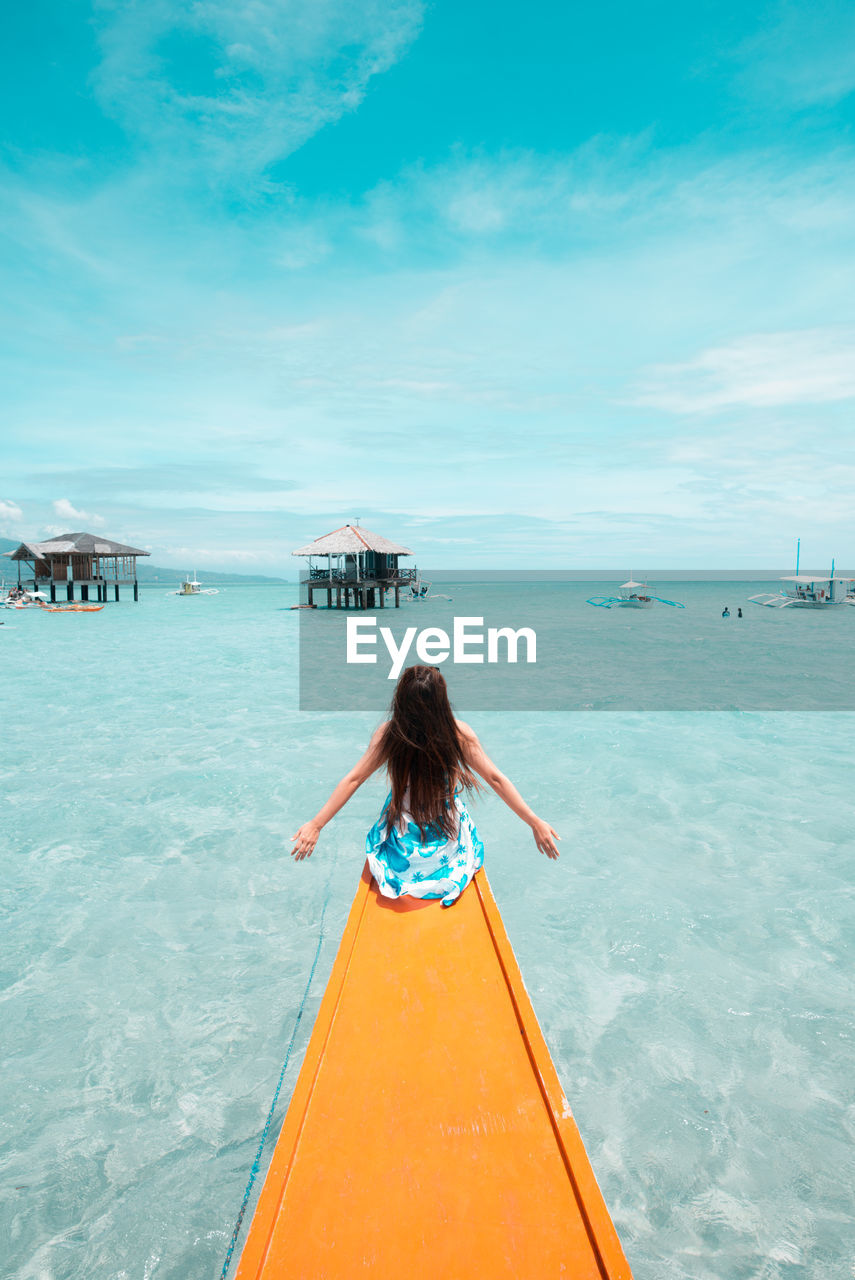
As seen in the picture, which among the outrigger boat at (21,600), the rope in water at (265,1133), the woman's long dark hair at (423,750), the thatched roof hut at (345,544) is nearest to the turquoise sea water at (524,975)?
the rope in water at (265,1133)

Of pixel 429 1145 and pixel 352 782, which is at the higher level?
pixel 352 782

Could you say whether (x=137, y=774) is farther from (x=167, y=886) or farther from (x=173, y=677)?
(x=173, y=677)

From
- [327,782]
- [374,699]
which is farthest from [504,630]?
[327,782]

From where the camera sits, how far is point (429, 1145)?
226 cm

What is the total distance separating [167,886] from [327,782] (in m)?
3.53

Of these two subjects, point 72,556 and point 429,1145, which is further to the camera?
point 72,556

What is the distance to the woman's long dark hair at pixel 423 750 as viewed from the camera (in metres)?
3.56

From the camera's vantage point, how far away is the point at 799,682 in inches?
754

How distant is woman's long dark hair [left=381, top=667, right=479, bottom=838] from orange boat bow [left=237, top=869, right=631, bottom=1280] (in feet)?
2.44

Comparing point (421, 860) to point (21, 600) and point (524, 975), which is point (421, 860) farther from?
point (21, 600)

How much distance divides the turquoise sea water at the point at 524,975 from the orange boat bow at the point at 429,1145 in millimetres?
1209

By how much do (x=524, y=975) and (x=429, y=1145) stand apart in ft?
9.10

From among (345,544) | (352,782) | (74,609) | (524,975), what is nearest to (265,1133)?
(352,782)

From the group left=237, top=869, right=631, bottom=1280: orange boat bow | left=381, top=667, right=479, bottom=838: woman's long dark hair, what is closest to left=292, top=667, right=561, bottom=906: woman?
left=381, top=667, right=479, bottom=838: woman's long dark hair
